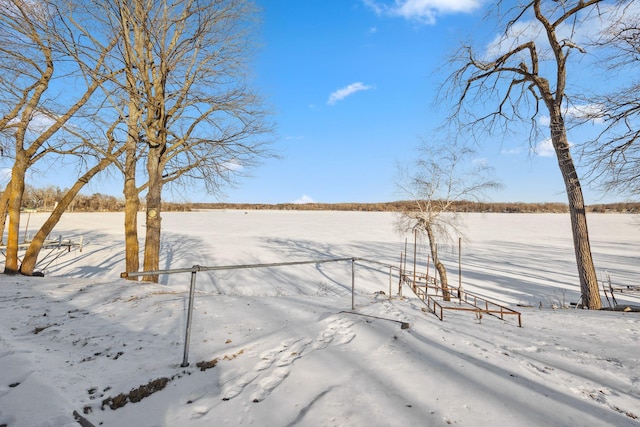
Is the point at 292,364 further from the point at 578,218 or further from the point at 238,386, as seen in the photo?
the point at 578,218

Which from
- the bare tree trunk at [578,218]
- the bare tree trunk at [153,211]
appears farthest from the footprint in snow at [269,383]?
the bare tree trunk at [578,218]

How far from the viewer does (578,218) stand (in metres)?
8.59

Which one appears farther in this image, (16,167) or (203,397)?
(16,167)

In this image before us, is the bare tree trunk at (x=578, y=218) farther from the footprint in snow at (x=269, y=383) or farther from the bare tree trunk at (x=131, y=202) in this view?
the bare tree trunk at (x=131, y=202)

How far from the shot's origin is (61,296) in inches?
220

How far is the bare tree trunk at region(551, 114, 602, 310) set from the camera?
8.31 metres

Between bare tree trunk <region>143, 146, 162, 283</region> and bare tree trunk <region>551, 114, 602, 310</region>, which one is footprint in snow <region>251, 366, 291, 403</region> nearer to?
bare tree trunk <region>143, 146, 162, 283</region>

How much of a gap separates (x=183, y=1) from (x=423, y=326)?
10.3 meters

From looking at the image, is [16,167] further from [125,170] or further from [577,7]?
[577,7]

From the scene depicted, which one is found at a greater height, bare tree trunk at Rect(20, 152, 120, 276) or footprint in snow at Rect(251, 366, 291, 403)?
bare tree trunk at Rect(20, 152, 120, 276)

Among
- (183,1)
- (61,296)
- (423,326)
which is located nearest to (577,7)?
(423,326)

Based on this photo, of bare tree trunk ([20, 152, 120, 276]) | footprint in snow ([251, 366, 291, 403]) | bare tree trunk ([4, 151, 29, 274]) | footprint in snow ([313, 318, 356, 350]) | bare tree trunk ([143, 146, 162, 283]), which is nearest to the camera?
footprint in snow ([251, 366, 291, 403])

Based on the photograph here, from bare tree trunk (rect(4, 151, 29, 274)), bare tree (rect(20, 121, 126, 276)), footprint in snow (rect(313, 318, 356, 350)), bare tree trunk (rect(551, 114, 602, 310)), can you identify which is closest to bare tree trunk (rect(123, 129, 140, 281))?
bare tree (rect(20, 121, 126, 276))

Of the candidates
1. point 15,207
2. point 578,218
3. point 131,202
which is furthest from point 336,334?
point 15,207
